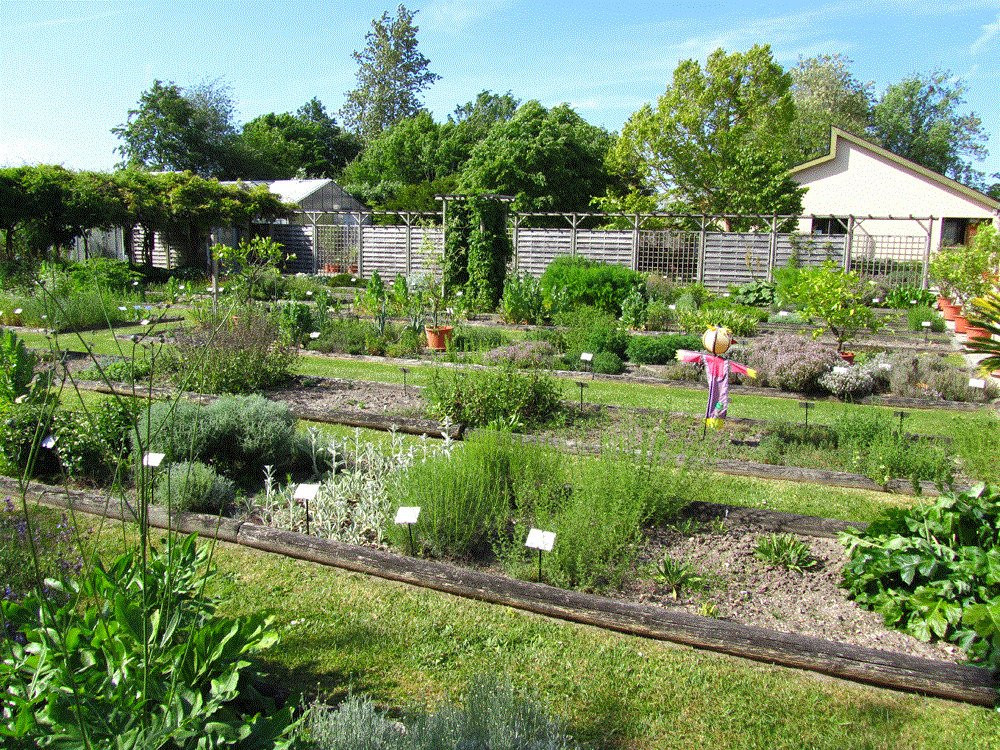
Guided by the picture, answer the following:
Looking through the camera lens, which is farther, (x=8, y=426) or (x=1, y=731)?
(x=8, y=426)

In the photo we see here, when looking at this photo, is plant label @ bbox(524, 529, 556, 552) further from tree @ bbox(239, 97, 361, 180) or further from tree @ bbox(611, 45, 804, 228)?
tree @ bbox(239, 97, 361, 180)

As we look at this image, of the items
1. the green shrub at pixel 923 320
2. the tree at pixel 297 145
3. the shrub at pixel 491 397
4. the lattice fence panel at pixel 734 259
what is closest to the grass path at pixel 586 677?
the shrub at pixel 491 397

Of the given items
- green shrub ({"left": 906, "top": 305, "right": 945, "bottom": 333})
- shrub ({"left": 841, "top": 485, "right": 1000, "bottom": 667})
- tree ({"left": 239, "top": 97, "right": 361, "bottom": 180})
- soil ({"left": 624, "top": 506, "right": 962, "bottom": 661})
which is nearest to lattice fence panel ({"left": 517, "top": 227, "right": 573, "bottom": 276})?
green shrub ({"left": 906, "top": 305, "right": 945, "bottom": 333})

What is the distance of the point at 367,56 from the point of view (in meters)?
50.2

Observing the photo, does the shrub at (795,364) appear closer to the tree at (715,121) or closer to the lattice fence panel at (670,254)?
the lattice fence panel at (670,254)

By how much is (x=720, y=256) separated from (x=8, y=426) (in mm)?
18359

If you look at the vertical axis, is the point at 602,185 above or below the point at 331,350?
above

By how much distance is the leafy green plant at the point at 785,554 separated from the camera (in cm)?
417

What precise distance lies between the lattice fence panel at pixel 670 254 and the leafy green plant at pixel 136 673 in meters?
19.4

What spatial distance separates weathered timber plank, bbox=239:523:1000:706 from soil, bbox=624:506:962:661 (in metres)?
0.29

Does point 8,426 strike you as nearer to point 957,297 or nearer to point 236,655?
point 236,655

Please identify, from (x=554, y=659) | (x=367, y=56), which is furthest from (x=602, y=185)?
(x=554, y=659)

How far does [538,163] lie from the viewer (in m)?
32.3

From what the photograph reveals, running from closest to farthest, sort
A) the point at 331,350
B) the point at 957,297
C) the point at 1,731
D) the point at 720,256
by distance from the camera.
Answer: the point at 1,731, the point at 331,350, the point at 957,297, the point at 720,256
